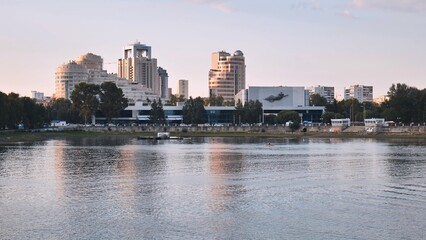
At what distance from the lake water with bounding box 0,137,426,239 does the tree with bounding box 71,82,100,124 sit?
11636 centimetres

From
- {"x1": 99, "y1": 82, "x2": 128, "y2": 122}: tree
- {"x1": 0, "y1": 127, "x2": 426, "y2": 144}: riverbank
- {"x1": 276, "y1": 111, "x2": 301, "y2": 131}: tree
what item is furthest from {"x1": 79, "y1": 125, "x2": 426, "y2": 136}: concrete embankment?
{"x1": 276, "y1": 111, "x2": 301, "y2": 131}: tree

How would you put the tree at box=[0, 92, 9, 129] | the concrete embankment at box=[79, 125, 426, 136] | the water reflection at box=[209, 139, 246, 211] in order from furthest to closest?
the concrete embankment at box=[79, 125, 426, 136] → the tree at box=[0, 92, 9, 129] → the water reflection at box=[209, 139, 246, 211]

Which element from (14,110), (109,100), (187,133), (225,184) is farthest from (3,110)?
(225,184)

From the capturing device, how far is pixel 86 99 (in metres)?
190

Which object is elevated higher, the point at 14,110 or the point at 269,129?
the point at 14,110

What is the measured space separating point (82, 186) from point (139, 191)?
17.3 ft

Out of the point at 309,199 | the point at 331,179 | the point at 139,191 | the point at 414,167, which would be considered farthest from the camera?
the point at 414,167

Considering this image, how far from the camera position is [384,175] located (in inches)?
2363

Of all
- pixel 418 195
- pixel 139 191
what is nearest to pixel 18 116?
pixel 139 191

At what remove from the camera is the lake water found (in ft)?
112

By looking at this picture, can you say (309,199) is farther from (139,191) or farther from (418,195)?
(139,191)

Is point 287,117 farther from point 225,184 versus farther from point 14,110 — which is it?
point 225,184

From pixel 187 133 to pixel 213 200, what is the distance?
138 metres

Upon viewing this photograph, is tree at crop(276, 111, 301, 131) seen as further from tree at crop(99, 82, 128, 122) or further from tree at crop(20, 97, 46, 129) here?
tree at crop(20, 97, 46, 129)
